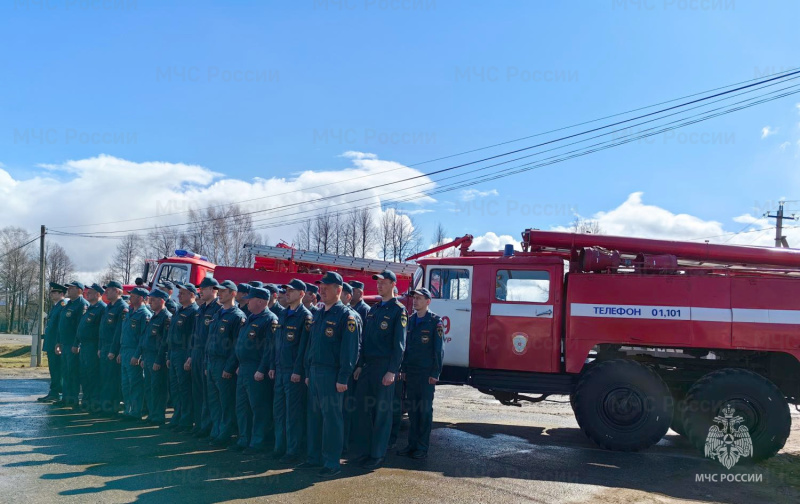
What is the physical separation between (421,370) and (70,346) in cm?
650

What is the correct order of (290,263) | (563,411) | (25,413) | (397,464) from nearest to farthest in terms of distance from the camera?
1. (397,464)
2. (25,413)
3. (563,411)
4. (290,263)

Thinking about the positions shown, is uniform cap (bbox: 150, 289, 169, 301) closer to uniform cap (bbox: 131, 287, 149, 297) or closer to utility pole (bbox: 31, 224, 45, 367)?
uniform cap (bbox: 131, 287, 149, 297)

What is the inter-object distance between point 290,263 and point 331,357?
27.8ft

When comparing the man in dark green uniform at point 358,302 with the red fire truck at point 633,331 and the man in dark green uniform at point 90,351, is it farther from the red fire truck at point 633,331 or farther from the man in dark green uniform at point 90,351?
the man in dark green uniform at point 90,351

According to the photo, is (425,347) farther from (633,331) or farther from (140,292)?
(140,292)

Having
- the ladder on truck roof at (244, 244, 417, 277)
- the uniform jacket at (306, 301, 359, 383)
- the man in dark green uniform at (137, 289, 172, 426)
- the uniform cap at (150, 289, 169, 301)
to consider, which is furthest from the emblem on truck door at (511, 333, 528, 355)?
the ladder on truck roof at (244, 244, 417, 277)

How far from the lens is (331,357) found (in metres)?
6.13

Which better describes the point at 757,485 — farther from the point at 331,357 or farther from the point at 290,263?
the point at 290,263

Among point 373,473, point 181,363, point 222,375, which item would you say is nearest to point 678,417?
point 373,473

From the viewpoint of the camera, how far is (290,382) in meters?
6.58

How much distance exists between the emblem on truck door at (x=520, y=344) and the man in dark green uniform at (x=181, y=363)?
440 centimetres

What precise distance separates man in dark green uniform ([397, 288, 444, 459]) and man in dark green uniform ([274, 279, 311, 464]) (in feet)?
4.35

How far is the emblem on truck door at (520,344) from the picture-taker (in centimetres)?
793

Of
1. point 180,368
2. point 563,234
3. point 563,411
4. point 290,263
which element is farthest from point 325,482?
point 290,263
